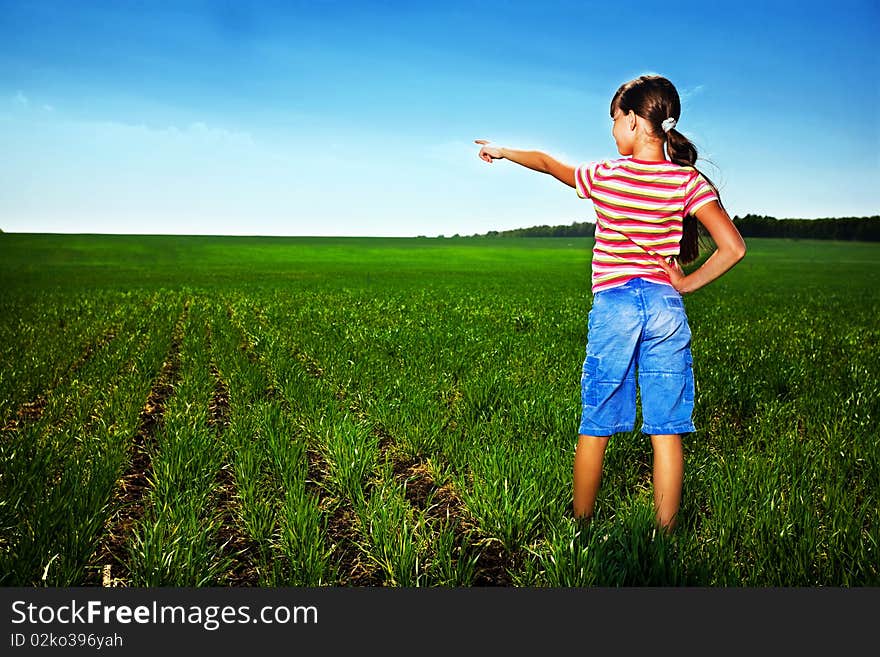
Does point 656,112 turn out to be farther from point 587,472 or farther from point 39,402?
point 39,402

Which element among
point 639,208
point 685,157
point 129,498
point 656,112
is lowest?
point 129,498

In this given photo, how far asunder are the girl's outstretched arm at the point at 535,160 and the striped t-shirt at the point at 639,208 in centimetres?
10

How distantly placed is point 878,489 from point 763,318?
13.0m

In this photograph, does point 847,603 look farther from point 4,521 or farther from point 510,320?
point 510,320

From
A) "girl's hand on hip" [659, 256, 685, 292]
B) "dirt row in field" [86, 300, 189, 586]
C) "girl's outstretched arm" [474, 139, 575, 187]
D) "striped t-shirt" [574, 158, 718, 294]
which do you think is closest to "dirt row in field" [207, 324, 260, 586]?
"dirt row in field" [86, 300, 189, 586]

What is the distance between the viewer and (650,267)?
294 cm

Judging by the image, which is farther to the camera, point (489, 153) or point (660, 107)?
point (489, 153)

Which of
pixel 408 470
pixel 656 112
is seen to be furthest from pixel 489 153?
pixel 408 470

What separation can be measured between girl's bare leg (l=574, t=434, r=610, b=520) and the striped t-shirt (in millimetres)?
782

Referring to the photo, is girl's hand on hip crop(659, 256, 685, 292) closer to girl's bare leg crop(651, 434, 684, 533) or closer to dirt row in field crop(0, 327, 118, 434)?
girl's bare leg crop(651, 434, 684, 533)

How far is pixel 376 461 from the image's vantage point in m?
4.66

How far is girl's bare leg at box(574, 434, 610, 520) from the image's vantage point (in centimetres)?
312

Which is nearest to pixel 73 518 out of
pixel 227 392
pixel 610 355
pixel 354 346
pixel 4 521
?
pixel 4 521

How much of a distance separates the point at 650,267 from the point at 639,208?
28 cm
